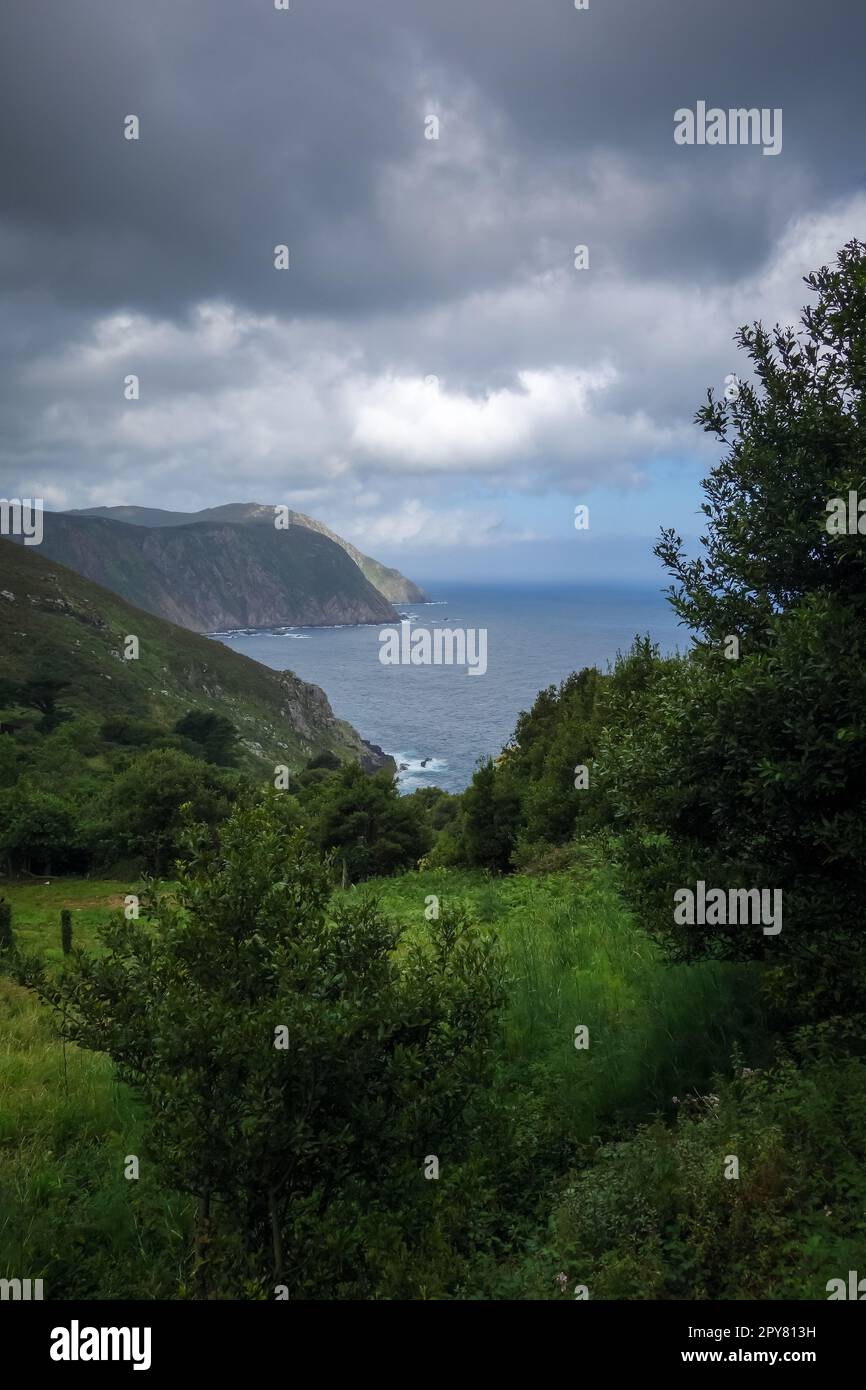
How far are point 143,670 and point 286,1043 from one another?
10862 cm

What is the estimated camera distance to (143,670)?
348 ft

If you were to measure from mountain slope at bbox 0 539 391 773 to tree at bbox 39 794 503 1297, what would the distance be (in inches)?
3064

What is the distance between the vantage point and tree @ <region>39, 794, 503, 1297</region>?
15.4ft

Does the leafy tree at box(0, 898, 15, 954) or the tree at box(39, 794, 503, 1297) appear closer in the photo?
the tree at box(39, 794, 503, 1297)

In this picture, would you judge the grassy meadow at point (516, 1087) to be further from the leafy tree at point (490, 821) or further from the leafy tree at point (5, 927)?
the leafy tree at point (490, 821)

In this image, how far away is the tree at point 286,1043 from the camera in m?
4.69

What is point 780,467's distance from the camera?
7.04 metres

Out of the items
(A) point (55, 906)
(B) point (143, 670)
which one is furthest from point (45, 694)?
(A) point (55, 906)

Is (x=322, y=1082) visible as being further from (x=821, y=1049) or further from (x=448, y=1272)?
(x=821, y=1049)

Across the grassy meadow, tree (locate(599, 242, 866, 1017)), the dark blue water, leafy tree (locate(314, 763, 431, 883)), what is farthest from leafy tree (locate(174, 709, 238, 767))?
tree (locate(599, 242, 866, 1017))

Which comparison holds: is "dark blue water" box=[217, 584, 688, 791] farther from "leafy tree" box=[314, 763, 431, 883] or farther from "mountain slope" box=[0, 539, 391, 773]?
"leafy tree" box=[314, 763, 431, 883]

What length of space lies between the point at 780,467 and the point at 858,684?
8.71 ft

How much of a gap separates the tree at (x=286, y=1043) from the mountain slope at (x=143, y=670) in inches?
3064

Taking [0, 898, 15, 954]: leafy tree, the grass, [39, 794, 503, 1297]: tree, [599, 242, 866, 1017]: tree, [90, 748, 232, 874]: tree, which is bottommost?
the grass
